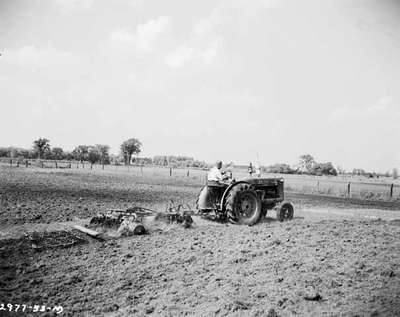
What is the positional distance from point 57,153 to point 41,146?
12532 mm

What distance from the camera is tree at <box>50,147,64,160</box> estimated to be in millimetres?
98012

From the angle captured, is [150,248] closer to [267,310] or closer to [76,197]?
[267,310]

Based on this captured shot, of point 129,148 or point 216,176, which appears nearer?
point 216,176

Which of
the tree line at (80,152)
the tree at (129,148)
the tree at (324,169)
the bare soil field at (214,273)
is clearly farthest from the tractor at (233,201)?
the tree at (129,148)

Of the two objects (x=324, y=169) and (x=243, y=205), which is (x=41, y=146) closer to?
(x=324, y=169)

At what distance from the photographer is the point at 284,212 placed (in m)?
10.3

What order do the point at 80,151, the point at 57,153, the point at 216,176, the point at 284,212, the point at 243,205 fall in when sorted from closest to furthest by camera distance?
the point at 216,176
the point at 243,205
the point at 284,212
the point at 57,153
the point at 80,151

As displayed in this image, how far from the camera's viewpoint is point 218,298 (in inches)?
172

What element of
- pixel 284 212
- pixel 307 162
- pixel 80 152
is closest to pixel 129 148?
pixel 80 152

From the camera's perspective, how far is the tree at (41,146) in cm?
8738

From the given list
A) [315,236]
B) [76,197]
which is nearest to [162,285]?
[315,236]

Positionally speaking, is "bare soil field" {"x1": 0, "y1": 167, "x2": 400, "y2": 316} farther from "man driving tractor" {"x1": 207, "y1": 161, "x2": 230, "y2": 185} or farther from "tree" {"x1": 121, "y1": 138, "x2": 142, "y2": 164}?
"tree" {"x1": 121, "y1": 138, "x2": 142, "y2": 164}

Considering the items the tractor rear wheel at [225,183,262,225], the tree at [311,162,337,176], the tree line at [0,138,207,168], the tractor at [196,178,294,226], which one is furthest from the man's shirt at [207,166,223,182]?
the tree line at [0,138,207,168]

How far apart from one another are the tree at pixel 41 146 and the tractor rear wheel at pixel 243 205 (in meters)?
88.0
